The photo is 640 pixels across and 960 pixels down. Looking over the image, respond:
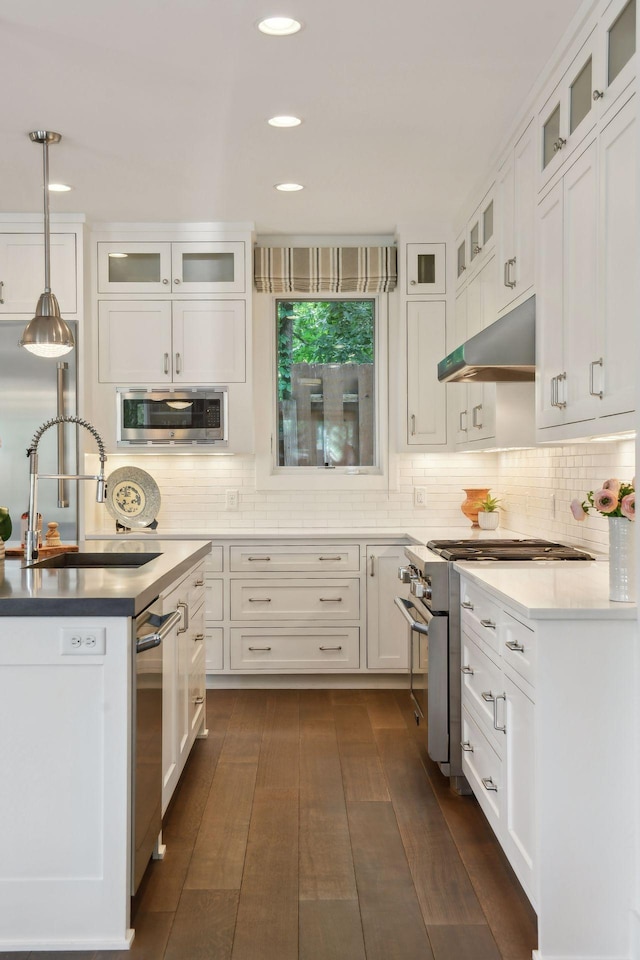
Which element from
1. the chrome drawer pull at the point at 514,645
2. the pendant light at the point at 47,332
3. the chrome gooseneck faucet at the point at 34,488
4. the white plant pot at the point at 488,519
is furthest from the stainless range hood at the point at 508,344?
the white plant pot at the point at 488,519

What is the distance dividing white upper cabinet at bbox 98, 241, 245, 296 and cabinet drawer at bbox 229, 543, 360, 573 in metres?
1.57

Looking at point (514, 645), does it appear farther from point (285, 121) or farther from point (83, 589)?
point (285, 121)

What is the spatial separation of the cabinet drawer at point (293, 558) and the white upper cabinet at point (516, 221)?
180 centimetres

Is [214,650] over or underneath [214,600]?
underneath

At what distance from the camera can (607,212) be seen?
2.46m

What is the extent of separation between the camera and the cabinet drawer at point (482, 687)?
278cm

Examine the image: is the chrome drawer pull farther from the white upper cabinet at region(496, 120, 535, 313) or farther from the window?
the window

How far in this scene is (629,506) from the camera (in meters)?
2.30

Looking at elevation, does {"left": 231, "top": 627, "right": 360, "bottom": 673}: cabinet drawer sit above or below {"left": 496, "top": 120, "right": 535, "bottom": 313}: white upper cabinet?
below

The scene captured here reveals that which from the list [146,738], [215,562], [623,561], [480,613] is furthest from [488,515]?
[146,738]

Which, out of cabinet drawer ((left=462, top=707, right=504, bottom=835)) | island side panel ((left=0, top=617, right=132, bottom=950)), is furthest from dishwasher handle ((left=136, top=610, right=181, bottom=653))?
cabinet drawer ((left=462, top=707, right=504, bottom=835))

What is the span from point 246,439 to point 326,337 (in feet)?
3.07

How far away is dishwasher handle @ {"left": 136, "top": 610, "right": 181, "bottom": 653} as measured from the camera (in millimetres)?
2420

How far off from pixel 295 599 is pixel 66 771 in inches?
111
